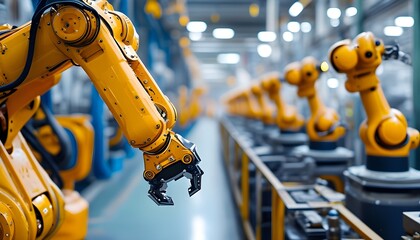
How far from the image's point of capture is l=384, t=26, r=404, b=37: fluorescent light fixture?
15.4 ft

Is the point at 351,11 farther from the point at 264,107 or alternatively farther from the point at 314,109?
the point at 264,107

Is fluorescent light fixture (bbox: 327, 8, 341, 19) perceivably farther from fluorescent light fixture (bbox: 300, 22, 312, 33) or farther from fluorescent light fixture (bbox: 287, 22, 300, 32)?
fluorescent light fixture (bbox: 287, 22, 300, 32)

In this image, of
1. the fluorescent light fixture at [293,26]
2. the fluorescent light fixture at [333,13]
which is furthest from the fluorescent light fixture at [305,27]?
the fluorescent light fixture at [333,13]

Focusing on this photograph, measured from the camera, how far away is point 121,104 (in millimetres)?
1905

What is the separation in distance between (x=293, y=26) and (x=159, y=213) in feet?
20.3

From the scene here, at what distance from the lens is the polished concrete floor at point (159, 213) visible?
423cm

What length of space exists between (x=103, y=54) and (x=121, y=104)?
24cm

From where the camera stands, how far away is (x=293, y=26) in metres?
9.62

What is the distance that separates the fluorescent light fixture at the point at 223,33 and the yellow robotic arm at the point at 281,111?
729cm

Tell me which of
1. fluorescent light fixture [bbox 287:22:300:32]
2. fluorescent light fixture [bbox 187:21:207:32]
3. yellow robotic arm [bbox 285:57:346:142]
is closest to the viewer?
yellow robotic arm [bbox 285:57:346:142]

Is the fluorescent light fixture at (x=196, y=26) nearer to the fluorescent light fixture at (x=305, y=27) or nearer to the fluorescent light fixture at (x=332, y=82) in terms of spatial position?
the fluorescent light fixture at (x=305, y=27)

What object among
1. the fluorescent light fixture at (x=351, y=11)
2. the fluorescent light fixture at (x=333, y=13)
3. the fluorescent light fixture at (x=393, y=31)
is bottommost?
the fluorescent light fixture at (x=393, y=31)

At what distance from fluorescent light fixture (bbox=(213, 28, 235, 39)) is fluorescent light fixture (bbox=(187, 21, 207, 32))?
0.48m

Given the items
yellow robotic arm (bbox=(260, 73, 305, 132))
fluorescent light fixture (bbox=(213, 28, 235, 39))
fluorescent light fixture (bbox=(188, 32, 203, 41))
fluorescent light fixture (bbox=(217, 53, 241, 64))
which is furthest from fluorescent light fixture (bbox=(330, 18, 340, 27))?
fluorescent light fixture (bbox=(217, 53, 241, 64))
